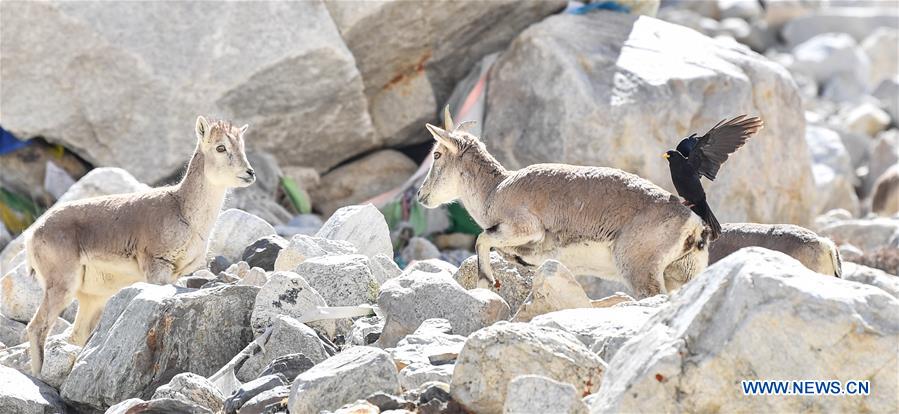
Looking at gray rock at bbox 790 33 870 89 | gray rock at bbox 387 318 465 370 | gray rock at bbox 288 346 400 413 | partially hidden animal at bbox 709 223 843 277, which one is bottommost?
gray rock at bbox 790 33 870 89

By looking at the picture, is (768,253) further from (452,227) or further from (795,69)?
(795,69)

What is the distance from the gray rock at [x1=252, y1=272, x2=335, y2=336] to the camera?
853cm

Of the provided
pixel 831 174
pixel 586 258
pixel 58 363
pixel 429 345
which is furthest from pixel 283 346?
pixel 831 174

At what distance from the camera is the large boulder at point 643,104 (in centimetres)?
1524

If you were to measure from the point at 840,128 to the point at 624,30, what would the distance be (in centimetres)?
1105

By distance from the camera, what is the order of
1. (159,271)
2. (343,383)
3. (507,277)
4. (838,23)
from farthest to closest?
(838,23) → (159,271) → (507,277) → (343,383)

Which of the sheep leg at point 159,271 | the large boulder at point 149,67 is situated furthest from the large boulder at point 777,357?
the large boulder at point 149,67

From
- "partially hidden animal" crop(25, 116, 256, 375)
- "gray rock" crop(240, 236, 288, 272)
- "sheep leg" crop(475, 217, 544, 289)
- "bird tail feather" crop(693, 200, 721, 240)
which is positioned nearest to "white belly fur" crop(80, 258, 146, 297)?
"partially hidden animal" crop(25, 116, 256, 375)

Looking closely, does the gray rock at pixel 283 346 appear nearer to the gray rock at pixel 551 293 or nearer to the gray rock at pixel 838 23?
the gray rock at pixel 551 293

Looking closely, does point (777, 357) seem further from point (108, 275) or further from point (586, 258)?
point (108, 275)

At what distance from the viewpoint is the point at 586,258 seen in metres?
9.24

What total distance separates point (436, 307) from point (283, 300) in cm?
105

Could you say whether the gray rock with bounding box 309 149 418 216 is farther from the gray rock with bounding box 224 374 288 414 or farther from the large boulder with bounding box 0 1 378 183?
the gray rock with bounding box 224 374 288 414

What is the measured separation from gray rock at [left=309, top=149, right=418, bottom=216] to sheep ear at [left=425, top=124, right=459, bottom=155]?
7.19m
